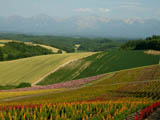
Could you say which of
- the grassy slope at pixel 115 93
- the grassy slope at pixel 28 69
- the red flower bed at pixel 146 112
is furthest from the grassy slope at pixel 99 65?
the red flower bed at pixel 146 112

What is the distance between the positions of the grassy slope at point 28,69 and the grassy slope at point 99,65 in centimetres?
626

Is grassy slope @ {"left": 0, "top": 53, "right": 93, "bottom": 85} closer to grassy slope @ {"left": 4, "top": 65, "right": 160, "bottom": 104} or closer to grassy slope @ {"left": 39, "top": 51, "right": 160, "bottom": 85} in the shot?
grassy slope @ {"left": 39, "top": 51, "right": 160, "bottom": 85}

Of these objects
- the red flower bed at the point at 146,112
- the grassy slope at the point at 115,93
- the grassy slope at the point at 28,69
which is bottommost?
the grassy slope at the point at 28,69

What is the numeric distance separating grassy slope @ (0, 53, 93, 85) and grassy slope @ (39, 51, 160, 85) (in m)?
6.26

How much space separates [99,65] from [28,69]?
103 ft

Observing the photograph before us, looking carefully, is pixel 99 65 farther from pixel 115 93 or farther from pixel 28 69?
pixel 115 93

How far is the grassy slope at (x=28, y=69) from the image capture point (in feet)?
263

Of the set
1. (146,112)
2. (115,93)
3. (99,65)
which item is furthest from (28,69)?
(146,112)

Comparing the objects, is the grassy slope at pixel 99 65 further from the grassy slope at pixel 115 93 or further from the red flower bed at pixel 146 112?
the red flower bed at pixel 146 112

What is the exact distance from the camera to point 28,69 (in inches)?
3602

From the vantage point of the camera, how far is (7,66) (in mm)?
102562

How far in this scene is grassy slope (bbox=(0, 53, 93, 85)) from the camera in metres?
80.0

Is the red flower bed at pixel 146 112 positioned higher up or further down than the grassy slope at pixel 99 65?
higher up

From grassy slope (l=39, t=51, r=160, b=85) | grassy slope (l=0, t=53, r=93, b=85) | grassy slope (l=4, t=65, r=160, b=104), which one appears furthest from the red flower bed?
grassy slope (l=0, t=53, r=93, b=85)
